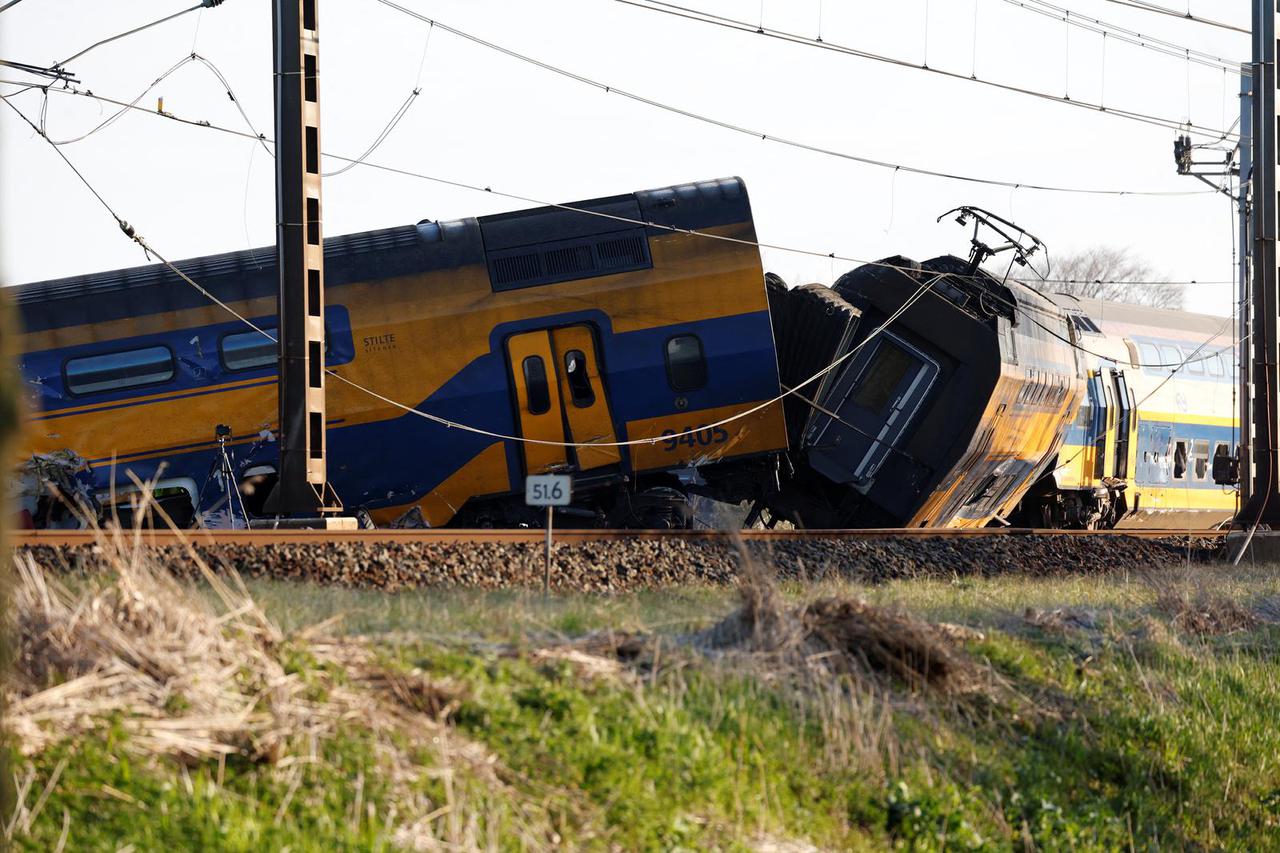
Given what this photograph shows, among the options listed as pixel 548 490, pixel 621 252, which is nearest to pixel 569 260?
pixel 621 252

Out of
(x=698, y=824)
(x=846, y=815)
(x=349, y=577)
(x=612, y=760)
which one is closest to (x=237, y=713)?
(x=612, y=760)

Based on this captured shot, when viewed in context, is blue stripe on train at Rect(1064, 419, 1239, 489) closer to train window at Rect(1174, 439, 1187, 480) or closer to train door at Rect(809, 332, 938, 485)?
train window at Rect(1174, 439, 1187, 480)

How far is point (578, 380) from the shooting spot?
56.7 feet

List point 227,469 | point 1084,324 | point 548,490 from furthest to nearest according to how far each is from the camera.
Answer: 1. point 1084,324
2. point 227,469
3. point 548,490

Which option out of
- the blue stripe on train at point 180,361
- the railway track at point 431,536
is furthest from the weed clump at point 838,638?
the blue stripe on train at point 180,361

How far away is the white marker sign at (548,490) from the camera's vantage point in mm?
11062

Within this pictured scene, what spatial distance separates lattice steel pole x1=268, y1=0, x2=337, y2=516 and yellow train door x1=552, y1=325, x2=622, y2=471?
351cm

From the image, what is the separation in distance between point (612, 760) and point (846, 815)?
4.88ft

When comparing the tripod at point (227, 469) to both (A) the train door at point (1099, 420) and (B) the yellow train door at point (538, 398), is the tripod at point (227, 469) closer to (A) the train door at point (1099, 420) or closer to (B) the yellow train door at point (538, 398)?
(B) the yellow train door at point (538, 398)

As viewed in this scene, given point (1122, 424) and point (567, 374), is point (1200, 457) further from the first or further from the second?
point (567, 374)

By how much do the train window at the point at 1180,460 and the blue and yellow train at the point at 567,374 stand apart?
11.0 meters

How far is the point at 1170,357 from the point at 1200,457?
238 cm

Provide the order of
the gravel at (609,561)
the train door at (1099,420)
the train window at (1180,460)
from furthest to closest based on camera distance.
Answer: the train window at (1180,460)
the train door at (1099,420)
the gravel at (609,561)

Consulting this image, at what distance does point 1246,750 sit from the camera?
9.51m
